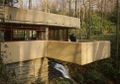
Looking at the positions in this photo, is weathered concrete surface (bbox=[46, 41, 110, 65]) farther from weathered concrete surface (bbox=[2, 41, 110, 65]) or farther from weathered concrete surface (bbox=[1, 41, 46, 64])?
weathered concrete surface (bbox=[1, 41, 46, 64])

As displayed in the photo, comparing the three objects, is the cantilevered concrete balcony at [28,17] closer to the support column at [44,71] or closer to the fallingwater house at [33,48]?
the fallingwater house at [33,48]

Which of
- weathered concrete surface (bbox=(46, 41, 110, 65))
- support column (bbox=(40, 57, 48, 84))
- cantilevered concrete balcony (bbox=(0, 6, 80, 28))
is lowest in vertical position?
support column (bbox=(40, 57, 48, 84))

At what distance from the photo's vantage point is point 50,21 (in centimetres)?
1348

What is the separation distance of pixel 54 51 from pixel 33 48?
1.22m

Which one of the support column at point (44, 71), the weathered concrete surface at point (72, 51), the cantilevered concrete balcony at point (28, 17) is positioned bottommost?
the support column at point (44, 71)

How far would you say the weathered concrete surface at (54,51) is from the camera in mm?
10578

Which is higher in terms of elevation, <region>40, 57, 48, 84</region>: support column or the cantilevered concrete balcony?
the cantilevered concrete balcony

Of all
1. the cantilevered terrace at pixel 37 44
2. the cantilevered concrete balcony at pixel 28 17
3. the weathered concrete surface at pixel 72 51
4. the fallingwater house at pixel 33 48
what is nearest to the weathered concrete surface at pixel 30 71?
the fallingwater house at pixel 33 48

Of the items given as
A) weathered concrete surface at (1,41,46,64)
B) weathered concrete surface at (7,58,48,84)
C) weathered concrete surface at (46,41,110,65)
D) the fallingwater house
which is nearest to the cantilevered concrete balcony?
the fallingwater house

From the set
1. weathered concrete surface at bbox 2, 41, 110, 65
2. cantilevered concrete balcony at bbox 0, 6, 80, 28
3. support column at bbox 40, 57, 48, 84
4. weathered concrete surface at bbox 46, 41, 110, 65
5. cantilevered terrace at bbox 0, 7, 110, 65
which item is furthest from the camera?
Result: support column at bbox 40, 57, 48, 84

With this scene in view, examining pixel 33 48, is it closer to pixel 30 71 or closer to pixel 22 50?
pixel 22 50

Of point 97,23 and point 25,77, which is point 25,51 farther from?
point 97,23

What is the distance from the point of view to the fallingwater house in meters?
10.2

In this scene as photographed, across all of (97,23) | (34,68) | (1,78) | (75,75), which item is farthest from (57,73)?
(97,23)
